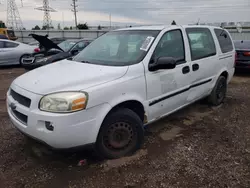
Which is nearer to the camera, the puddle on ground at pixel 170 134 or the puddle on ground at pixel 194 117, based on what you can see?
the puddle on ground at pixel 170 134

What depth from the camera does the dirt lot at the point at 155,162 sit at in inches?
105

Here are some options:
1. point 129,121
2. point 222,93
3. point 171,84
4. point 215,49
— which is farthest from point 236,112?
point 129,121

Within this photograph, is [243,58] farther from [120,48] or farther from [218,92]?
[120,48]

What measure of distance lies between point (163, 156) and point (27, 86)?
1.93 meters

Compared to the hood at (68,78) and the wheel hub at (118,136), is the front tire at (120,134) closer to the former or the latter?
the wheel hub at (118,136)

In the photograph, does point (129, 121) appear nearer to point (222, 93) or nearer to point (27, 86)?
point (27, 86)

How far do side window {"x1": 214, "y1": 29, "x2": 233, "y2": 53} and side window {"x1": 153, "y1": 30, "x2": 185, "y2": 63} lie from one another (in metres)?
1.41

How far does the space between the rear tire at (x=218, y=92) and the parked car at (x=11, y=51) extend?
9.31m

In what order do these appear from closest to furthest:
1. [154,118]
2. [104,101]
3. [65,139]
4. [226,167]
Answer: [65,139] < [104,101] < [226,167] < [154,118]

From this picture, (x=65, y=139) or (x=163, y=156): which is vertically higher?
(x=65, y=139)

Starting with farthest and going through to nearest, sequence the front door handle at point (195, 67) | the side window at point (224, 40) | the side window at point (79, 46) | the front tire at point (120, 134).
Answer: the side window at point (79, 46) < the side window at point (224, 40) < the front door handle at point (195, 67) < the front tire at point (120, 134)

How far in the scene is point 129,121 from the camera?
304 cm

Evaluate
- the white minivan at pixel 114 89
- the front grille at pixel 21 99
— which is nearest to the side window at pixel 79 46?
the white minivan at pixel 114 89

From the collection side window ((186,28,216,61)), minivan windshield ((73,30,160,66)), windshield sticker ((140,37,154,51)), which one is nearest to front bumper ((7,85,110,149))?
minivan windshield ((73,30,160,66))
